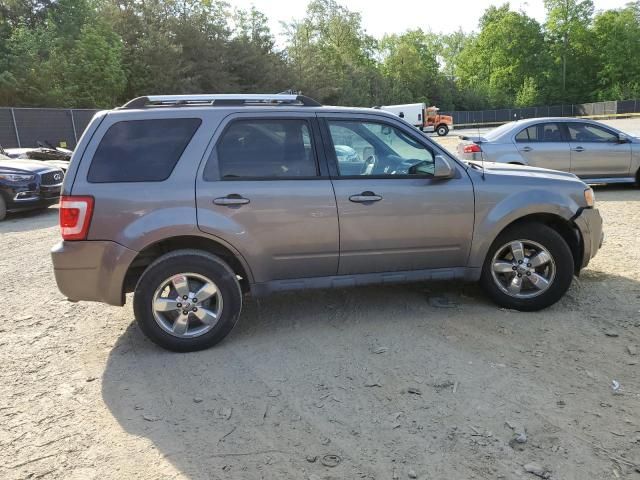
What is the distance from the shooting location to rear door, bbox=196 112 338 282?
4086mm

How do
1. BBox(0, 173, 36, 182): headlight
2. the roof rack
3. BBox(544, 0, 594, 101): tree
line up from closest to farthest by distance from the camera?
the roof rack
BBox(0, 173, 36, 182): headlight
BBox(544, 0, 594, 101): tree

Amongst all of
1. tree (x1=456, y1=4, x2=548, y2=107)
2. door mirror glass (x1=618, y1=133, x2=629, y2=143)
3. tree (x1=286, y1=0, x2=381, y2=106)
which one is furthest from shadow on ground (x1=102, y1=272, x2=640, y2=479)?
tree (x1=456, y1=4, x2=548, y2=107)

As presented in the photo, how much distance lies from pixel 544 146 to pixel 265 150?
7.88 metres

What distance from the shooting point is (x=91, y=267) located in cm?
397

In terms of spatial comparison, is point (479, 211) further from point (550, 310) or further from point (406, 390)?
point (406, 390)

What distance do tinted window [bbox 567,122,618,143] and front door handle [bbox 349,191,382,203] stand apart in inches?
312

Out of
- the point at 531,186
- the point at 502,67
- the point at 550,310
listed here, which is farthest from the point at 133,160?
the point at 502,67

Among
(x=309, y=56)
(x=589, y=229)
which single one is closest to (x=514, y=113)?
(x=309, y=56)

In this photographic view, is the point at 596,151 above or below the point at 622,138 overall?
below

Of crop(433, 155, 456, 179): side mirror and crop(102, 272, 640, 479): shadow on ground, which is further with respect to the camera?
crop(433, 155, 456, 179): side mirror

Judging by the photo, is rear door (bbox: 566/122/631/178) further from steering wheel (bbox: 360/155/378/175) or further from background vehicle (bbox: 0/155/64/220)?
background vehicle (bbox: 0/155/64/220)

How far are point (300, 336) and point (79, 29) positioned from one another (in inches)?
1421

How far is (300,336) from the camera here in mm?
4398

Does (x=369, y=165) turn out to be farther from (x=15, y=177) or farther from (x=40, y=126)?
(x=40, y=126)
